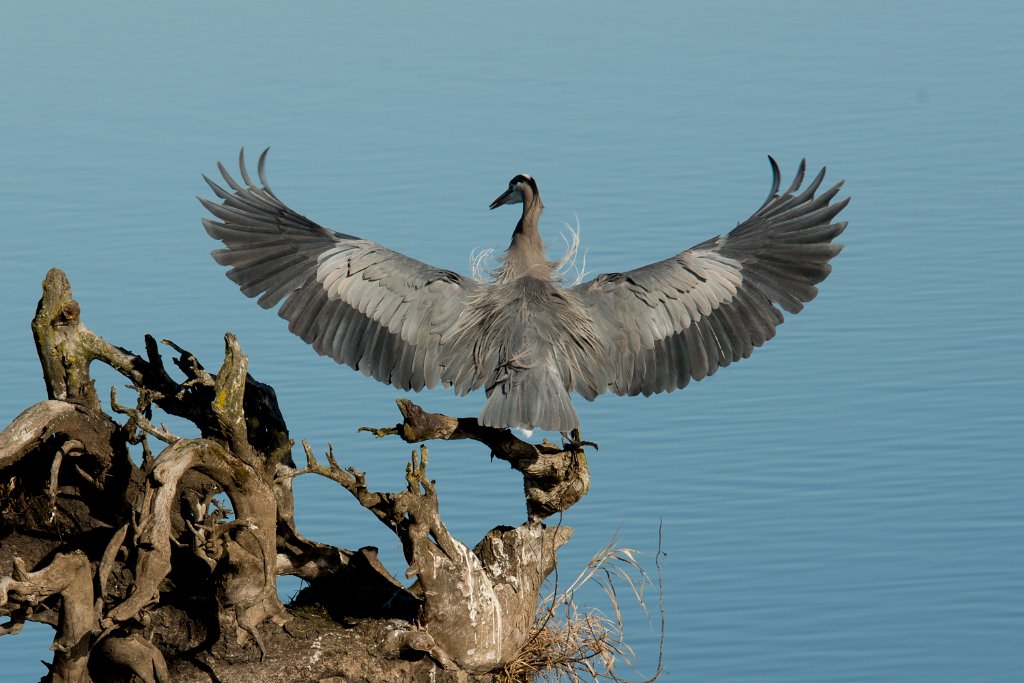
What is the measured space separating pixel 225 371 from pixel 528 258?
2.00m

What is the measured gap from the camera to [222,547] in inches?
219

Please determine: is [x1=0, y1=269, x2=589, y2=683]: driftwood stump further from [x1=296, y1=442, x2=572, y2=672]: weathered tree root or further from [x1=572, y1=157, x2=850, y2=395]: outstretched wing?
[x1=572, y1=157, x2=850, y2=395]: outstretched wing

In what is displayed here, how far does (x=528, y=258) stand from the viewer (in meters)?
6.87

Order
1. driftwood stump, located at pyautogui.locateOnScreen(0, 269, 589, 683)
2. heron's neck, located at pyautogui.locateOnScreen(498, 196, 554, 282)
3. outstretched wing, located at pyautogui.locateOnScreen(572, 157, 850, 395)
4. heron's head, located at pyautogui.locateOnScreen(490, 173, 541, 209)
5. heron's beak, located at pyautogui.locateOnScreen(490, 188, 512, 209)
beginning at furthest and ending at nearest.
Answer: heron's beak, located at pyautogui.locateOnScreen(490, 188, 512, 209)
heron's head, located at pyautogui.locateOnScreen(490, 173, 541, 209)
heron's neck, located at pyautogui.locateOnScreen(498, 196, 554, 282)
outstretched wing, located at pyautogui.locateOnScreen(572, 157, 850, 395)
driftwood stump, located at pyautogui.locateOnScreen(0, 269, 589, 683)

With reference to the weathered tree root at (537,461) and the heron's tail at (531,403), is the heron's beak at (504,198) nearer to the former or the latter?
the heron's tail at (531,403)

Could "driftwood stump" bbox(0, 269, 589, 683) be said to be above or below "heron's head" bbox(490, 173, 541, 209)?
below

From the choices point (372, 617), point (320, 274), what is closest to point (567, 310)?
point (320, 274)

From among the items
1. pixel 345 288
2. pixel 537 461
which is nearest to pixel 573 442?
pixel 537 461

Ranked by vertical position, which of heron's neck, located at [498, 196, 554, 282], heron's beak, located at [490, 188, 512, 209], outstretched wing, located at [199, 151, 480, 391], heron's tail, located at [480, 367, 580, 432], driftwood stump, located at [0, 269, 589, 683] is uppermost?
heron's beak, located at [490, 188, 512, 209]

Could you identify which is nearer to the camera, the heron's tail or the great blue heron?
the heron's tail

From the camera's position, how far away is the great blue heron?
20.5 ft

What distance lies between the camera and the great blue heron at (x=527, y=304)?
624 cm

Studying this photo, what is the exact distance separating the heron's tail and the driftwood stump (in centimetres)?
18

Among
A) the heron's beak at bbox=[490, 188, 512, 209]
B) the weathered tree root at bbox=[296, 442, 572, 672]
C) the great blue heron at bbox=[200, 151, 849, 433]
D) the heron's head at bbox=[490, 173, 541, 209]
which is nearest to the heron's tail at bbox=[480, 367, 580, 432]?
the great blue heron at bbox=[200, 151, 849, 433]
